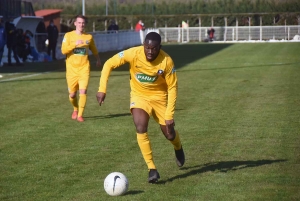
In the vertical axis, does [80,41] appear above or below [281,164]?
above

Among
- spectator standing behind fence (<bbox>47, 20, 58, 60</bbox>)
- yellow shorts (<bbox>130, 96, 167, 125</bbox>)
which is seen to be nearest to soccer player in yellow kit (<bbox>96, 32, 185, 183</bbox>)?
yellow shorts (<bbox>130, 96, 167, 125</bbox>)

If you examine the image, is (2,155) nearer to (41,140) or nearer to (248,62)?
(41,140)

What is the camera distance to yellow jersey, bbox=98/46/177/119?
8742 millimetres

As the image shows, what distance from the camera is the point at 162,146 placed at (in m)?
11.5

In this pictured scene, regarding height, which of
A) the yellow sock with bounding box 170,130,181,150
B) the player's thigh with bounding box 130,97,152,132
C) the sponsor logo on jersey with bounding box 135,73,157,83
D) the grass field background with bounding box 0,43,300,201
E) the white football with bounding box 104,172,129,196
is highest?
the sponsor logo on jersey with bounding box 135,73,157,83

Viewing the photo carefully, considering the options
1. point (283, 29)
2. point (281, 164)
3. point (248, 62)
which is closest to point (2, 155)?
point (281, 164)

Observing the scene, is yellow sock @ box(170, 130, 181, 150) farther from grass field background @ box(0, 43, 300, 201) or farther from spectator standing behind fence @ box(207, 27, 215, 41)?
spectator standing behind fence @ box(207, 27, 215, 41)

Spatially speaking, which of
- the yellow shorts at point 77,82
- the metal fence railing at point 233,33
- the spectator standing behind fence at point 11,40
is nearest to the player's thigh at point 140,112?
the yellow shorts at point 77,82

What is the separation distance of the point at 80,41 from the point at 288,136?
190 inches

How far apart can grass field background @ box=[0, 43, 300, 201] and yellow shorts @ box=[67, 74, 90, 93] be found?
2.30ft

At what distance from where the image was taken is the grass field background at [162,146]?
8445 millimetres

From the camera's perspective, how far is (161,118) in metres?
9.14

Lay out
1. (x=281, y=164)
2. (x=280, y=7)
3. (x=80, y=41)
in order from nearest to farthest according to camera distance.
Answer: (x=281, y=164) < (x=80, y=41) < (x=280, y=7)

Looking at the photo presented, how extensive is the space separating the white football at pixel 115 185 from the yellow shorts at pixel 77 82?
22.6 ft
